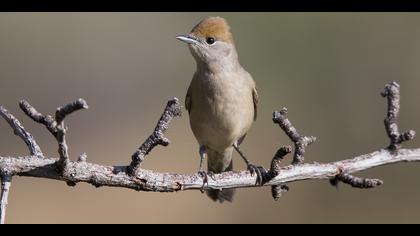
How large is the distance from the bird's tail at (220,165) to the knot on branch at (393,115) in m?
2.32

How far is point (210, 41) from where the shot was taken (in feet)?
21.2

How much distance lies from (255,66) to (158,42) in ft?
6.55

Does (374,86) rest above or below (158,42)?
below

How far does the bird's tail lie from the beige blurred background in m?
2.31

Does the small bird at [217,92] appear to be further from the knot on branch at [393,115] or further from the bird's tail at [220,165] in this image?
the knot on branch at [393,115]

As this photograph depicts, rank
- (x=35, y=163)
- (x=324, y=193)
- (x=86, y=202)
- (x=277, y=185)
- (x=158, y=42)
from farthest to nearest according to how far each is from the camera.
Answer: (x=158, y=42) < (x=324, y=193) < (x=86, y=202) < (x=277, y=185) < (x=35, y=163)

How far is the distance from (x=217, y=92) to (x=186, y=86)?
224 inches

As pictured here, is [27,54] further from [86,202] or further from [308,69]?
[308,69]

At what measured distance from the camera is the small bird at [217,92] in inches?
247

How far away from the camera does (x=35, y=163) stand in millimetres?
3908

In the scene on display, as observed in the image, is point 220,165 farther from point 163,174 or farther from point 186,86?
point 186,86

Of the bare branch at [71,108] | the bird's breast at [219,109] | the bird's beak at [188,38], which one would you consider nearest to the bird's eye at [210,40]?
the bird's beak at [188,38]

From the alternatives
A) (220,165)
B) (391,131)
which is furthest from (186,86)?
(391,131)

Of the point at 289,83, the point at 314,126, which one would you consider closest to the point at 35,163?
the point at 314,126
